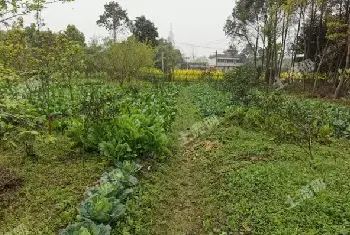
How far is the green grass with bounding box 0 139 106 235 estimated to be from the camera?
4211mm

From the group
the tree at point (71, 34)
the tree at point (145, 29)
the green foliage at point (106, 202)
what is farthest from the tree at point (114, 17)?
the green foliage at point (106, 202)

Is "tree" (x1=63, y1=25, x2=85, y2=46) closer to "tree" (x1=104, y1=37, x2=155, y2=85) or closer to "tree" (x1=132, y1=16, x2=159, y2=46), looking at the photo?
"tree" (x1=104, y1=37, x2=155, y2=85)

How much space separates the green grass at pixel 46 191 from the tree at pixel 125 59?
1470 cm

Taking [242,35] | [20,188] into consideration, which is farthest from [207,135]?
[242,35]

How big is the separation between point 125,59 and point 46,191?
16.8m

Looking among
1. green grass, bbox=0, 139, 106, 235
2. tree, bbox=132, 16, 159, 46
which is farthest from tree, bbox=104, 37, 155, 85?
tree, bbox=132, 16, 159, 46

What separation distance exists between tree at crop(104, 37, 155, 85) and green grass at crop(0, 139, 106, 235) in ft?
48.2

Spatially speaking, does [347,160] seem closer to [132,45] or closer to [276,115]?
[276,115]

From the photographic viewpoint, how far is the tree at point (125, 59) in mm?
21078

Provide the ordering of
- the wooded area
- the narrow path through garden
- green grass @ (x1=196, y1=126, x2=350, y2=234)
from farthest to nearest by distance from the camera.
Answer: the wooded area, the narrow path through garden, green grass @ (x1=196, y1=126, x2=350, y2=234)

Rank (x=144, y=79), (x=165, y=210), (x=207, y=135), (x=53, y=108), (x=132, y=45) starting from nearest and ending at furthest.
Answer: (x=165, y=210) < (x=207, y=135) < (x=53, y=108) < (x=132, y=45) < (x=144, y=79)

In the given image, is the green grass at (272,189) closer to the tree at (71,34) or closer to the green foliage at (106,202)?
the green foliage at (106,202)

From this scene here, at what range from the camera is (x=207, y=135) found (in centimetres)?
947

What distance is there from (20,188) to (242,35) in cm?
3515
